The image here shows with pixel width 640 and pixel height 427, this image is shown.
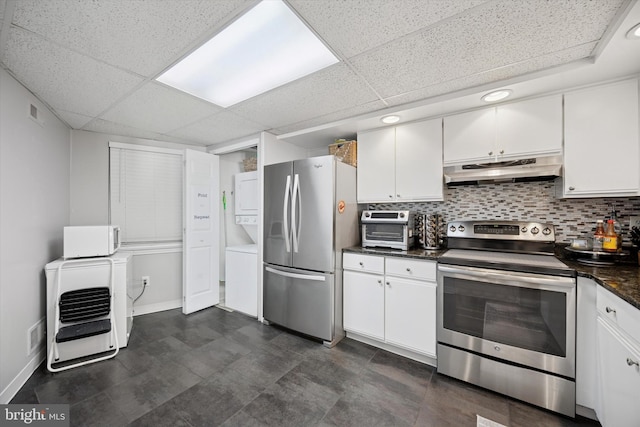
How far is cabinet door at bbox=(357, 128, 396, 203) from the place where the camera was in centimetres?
262

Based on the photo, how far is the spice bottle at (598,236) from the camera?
182 cm

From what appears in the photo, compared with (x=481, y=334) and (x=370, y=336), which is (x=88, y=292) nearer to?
(x=370, y=336)

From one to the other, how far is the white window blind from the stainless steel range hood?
3.54m

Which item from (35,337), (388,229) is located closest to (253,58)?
(388,229)

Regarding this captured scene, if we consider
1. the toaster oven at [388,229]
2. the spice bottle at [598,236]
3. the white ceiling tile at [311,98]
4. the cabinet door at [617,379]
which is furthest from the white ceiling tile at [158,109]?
the spice bottle at [598,236]

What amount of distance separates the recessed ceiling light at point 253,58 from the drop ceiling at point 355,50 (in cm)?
7

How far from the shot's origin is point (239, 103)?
229 centimetres

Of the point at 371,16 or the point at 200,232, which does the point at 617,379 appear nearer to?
the point at 371,16

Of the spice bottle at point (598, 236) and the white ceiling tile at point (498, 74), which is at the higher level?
the white ceiling tile at point (498, 74)

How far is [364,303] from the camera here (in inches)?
96.8

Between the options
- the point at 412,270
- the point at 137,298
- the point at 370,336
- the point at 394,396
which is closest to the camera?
the point at 394,396

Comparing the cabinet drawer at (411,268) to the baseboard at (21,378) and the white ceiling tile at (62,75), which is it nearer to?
the white ceiling tile at (62,75)

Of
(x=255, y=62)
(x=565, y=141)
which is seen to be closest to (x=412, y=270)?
(x=565, y=141)

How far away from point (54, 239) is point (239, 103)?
7.55 ft
